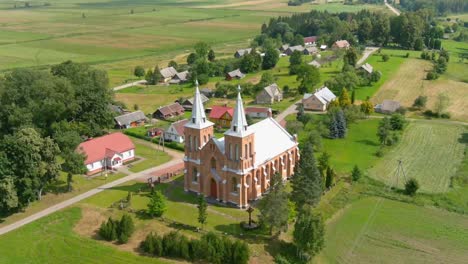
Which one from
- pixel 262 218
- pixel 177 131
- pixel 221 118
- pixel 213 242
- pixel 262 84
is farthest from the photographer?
pixel 262 84

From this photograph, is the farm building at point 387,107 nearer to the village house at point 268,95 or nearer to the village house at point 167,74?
the village house at point 268,95

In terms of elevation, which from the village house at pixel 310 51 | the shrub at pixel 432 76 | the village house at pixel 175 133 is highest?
the village house at pixel 310 51

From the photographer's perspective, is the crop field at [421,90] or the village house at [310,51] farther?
the village house at [310,51]

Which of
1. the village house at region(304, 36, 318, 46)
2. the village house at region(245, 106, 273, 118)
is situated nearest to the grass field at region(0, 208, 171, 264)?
the village house at region(245, 106, 273, 118)

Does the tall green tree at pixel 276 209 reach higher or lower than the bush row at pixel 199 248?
higher

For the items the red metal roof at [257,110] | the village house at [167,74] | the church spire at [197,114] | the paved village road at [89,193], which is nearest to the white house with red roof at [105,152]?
the paved village road at [89,193]

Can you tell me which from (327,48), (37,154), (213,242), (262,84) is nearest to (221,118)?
(262,84)

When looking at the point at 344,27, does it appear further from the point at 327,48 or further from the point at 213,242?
the point at 213,242
